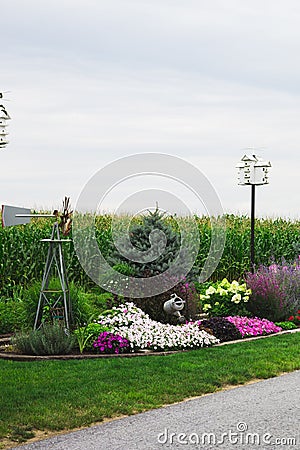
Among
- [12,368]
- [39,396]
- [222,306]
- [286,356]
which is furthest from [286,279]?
[39,396]

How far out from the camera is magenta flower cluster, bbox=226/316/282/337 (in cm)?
1246

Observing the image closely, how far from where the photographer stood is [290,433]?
665 cm

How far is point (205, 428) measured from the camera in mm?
6730

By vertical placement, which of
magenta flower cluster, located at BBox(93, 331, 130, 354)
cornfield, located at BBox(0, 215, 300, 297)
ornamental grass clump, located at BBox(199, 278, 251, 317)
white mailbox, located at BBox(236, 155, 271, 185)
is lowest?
magenta flower cluster, located at BBox(93, 331, 130, 354)

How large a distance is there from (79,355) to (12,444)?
3.96 metres

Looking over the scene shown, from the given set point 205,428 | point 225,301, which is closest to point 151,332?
point 225,301

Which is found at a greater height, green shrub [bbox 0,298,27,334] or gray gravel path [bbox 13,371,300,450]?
green shrub [bbox 0,298,27,334]

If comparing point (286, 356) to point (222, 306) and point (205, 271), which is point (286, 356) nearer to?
point (222, 306)

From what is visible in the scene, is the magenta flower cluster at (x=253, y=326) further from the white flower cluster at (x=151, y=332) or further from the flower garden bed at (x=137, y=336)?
the white flower cluster at (x=151, y=332)

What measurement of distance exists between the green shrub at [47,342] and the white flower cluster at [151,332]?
0.82m

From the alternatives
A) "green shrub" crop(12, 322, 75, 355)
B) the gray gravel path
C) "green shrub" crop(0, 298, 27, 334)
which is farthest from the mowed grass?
"green shrub" crop(0, 298, 27, 334)

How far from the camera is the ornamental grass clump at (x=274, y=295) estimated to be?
14117mm

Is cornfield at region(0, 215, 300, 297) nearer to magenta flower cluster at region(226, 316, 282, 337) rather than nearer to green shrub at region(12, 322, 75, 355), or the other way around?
magenta flower cluster at region(226, 316, 282, 337)

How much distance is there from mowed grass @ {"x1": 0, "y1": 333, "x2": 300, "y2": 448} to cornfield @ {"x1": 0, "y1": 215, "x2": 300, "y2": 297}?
18.8ft
